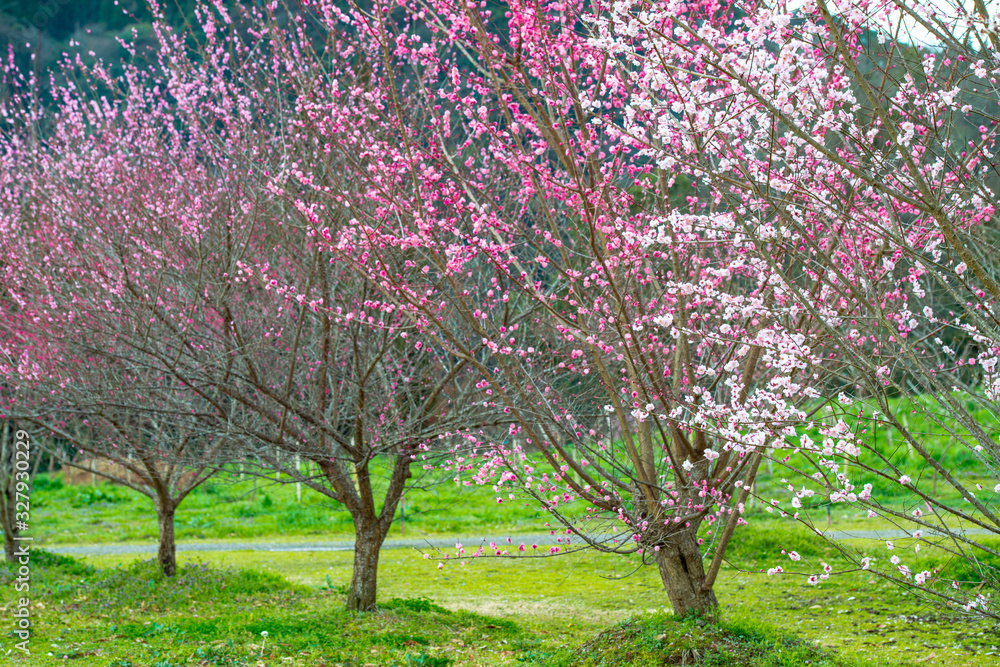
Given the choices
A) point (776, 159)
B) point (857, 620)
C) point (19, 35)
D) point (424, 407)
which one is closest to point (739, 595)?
point (857, 620)

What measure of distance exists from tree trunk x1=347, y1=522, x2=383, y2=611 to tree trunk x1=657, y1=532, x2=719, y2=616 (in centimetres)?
378

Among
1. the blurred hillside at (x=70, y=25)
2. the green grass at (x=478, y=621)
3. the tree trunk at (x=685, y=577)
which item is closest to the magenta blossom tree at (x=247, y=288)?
the green grass at (x=478, y=621)

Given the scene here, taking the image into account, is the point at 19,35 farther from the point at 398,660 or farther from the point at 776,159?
the point at 776,159

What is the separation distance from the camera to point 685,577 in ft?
21.0

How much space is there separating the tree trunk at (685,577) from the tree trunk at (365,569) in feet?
12.4

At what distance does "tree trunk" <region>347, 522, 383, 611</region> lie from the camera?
29.8 feet

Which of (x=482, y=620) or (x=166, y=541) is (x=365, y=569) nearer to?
(x=482, y=620)

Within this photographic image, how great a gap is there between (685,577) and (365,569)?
406 centimetres

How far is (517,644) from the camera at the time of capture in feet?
26.3

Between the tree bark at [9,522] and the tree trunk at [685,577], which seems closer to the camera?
the tree trunk at [685,577]

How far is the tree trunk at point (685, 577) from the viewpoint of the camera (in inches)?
250

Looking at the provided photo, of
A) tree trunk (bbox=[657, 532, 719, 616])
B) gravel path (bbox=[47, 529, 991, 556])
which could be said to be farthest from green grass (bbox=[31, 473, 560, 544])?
tree trunk (bbox=[657, 532, 719, 616])

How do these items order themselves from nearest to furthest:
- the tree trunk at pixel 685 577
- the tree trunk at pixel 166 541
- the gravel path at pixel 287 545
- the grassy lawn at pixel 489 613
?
the tree trunk at pixel 685 577 → the grassy lawn at pixel 489 613 → the tree trunk at pixel 166 541 → the gravel path at pixel 287 545

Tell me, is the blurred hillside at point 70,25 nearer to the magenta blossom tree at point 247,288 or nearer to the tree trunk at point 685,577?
the magenta blossom tree at point 247,288
